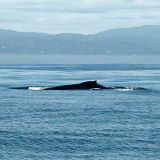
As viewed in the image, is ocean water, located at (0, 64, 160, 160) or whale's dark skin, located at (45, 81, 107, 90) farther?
whale's dark skin, located at (45, 81, 107, 90)

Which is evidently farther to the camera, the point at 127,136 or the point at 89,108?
the point at 89,108

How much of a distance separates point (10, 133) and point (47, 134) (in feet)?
9.74

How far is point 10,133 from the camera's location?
152ft

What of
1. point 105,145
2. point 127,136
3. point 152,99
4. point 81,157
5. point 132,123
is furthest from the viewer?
point 152,99

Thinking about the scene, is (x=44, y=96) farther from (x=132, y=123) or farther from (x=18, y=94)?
(x=132, y=123)

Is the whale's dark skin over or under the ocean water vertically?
over

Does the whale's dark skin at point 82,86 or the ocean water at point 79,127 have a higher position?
the whale's dark skin at point 82,86

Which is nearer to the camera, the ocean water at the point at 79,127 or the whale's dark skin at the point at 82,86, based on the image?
the ocean water at the point at 79,127

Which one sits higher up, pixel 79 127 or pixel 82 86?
pixel 82 86

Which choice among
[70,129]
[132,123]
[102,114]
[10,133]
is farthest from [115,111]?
[10,133]

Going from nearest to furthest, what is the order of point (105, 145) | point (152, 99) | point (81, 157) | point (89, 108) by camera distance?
point (81, 157), point (105, 145), point (89, 108), point (152, 99)

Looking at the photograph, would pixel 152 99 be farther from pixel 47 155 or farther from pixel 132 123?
pixel 47 155

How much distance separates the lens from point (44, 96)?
244ft

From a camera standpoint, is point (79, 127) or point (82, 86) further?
point (82, 86)
